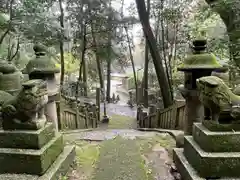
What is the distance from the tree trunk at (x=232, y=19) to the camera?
4.26 metres

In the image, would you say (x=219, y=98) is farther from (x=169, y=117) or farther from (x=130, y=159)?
(x=169, y=117)

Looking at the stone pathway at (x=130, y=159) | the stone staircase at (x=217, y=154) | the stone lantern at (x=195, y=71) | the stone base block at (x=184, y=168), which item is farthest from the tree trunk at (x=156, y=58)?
the stone staircase at (x=217, y=154)

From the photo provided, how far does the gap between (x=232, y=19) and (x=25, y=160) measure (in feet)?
14.9

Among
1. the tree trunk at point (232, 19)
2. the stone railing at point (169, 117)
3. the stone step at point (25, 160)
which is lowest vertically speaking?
the stone railing at point (169, 117)

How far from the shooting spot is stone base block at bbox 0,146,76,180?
2.60 m

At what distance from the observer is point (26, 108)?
8.72ft

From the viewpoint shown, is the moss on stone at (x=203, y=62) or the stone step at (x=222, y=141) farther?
the moss on stone at (x=203, y=62)

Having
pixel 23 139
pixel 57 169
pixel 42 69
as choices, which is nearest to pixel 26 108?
pixel 23 139

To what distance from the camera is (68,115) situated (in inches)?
270

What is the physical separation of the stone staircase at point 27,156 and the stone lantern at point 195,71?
6.81 feet

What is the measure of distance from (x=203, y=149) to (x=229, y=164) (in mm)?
273

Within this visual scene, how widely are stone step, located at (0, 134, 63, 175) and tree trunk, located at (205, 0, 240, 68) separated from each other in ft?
11.7

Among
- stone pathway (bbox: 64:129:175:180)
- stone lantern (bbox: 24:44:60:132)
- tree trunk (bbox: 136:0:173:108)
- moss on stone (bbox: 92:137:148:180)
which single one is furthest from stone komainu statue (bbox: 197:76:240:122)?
tree trunk (bbox: 136:0:173:108)

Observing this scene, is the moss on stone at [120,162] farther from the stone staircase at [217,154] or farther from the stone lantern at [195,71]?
the stone lantern at [195,71]
